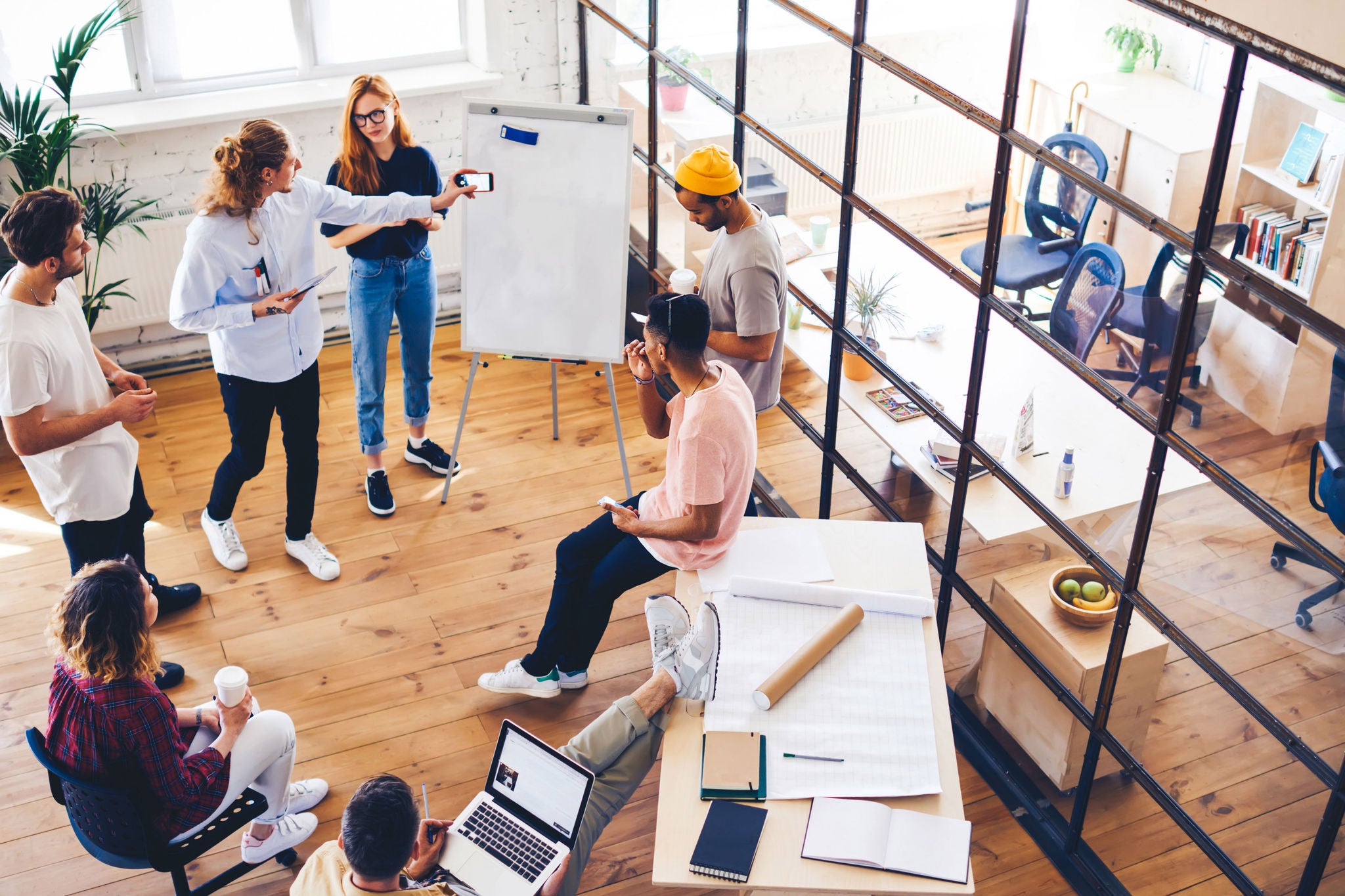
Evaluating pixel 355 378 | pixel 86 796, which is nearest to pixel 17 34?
pixel 355 378

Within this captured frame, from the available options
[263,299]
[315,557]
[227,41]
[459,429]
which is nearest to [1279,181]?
[263,299]

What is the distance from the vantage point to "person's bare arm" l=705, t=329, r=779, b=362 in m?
3.30

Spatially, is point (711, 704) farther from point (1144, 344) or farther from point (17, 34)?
point (17, 34)

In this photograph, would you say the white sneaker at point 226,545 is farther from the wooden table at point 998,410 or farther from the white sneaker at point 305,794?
the wooden table at point 998,410

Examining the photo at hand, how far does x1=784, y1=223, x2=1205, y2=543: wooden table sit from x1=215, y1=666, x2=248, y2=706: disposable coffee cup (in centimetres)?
182

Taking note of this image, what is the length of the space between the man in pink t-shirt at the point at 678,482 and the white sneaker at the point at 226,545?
4.51 ft

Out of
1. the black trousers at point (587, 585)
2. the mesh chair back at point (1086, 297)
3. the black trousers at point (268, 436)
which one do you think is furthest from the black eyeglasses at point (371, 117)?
the mesh chair back at point (1086, 297)

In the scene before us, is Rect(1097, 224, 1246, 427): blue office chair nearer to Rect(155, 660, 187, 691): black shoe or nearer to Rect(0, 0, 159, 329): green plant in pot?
Rect(155, 660, 187, 691): black shoe

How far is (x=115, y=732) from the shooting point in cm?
236

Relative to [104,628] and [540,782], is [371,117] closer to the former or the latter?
[104,628]

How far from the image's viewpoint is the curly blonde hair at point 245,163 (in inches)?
128

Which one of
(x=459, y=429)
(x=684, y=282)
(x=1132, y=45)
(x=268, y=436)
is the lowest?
(x=459, y=429)

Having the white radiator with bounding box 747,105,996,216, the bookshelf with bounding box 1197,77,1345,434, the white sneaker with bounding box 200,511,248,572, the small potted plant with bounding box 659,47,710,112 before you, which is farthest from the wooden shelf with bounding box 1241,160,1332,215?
the white sneaker with bounding box 200,511,248,572

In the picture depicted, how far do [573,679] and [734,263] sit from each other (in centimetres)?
133
